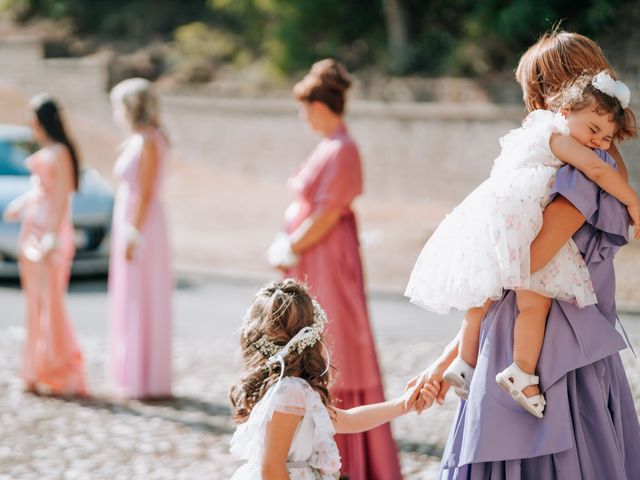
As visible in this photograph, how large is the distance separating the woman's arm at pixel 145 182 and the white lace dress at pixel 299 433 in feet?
13.5

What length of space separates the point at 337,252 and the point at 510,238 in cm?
232

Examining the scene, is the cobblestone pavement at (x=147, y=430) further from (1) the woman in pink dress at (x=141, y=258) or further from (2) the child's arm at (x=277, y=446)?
(2) the child's arm at (x=277, y=446)

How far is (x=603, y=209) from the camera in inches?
132

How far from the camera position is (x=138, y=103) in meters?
7.45

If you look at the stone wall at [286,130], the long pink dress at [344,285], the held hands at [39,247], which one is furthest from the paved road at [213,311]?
the stone wall at [286,130]

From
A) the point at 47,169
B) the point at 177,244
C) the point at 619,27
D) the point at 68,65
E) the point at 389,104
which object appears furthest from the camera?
the point at 68,65

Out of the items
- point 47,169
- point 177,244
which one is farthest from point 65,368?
point 177,244

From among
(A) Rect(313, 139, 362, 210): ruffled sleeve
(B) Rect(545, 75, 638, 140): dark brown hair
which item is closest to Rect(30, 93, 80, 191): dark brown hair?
(A) Rect(313, 139, 362, 210): ruffled sleeve

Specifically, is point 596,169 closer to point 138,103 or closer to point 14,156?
point 138,103

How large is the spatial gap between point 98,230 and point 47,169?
5.46 meters

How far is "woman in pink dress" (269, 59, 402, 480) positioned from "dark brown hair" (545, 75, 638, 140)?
2157 millimetres

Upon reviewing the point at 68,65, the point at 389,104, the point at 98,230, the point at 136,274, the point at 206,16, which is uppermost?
the point at 206,16

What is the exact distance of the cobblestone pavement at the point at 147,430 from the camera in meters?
5.93

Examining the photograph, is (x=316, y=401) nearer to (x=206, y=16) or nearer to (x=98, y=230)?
(x=98, y=230)
